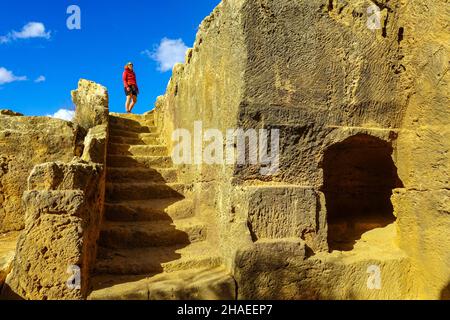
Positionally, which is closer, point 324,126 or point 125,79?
point 324,126

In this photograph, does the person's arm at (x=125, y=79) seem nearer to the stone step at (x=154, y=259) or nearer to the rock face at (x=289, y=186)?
the rock face at (x=289, y=186)

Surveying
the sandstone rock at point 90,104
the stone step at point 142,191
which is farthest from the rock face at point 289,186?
the sandstone rock at point 90,104

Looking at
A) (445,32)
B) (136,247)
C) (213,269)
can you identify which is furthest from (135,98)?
(445,32)

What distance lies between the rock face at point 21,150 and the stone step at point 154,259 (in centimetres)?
170

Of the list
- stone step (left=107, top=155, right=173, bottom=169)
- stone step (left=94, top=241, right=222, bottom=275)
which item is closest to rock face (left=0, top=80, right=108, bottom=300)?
stone step (left=94, top=241, right=222, bottom=275)

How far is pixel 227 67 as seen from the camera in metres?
3.22

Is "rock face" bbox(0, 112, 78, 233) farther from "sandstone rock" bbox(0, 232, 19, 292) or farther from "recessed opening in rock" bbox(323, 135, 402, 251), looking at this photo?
"recessed opening in rock" bbox(323, 135, 402, 251)

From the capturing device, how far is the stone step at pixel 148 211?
386 cm

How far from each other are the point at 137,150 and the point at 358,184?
11.8 feet

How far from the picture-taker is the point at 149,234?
137 inches

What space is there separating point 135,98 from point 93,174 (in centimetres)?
670

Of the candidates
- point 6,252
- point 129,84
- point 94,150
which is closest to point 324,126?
point 94,150

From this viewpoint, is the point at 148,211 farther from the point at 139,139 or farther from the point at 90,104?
the point at 90,104

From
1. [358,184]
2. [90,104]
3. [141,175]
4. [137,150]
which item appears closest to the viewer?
[358,184]
